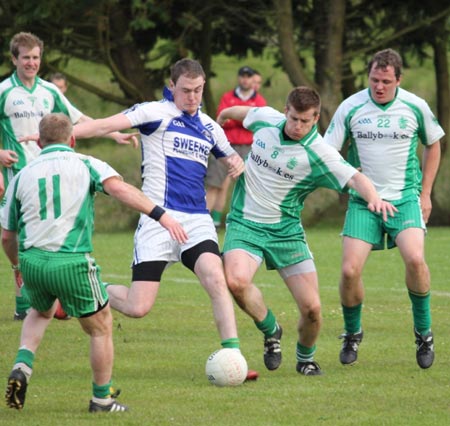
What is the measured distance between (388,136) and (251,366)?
6.81 feet

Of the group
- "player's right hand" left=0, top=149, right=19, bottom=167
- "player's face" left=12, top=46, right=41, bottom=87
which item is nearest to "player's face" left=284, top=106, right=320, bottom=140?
"player's right hand" left=0, top=149, right=19, bottom=167

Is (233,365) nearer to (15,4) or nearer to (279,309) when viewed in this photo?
(279,309)

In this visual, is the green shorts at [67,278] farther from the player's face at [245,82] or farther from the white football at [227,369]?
the player's face at [245,82]

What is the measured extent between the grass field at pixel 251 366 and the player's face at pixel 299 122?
1764 mm

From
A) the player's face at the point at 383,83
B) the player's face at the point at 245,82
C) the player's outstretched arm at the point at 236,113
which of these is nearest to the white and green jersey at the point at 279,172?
the player's outstretched arm at the point at 236,113

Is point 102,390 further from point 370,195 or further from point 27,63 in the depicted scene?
point 27,63

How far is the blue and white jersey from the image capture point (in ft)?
29.4

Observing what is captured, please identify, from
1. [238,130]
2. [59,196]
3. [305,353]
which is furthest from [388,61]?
[238,130]

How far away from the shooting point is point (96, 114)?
32.6 meters

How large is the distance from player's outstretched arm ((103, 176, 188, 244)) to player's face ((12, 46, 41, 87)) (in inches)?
160

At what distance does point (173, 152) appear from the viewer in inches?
355

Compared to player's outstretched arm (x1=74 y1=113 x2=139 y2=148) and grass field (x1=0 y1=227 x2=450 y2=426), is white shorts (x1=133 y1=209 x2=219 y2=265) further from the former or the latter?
grass field (x1=0 y1=227 x2=450 y2=426)

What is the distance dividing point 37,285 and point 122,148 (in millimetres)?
20663

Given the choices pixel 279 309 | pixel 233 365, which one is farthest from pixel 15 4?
pixel 233 365
